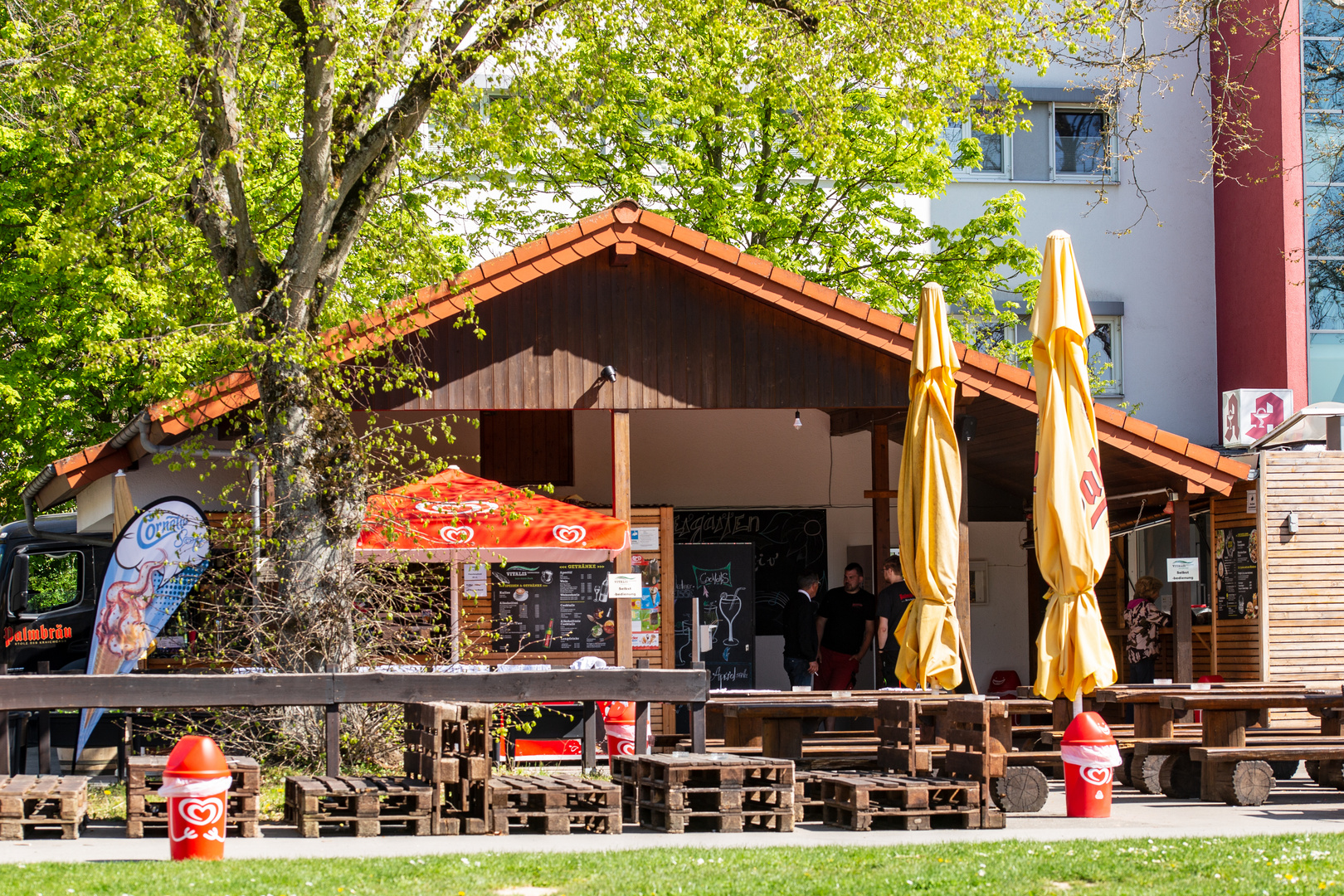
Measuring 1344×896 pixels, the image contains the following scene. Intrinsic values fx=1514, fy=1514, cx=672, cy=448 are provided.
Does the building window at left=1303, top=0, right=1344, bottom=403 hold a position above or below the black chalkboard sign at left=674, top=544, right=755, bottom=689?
above

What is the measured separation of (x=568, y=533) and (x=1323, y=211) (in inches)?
584

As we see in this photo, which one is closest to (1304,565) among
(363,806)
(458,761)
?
(458,761)

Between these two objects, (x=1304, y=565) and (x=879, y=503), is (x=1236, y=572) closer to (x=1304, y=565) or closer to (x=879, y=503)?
(x=1304, y=565)

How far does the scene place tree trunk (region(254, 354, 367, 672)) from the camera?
11.3 meters

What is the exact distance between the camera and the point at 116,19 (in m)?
11.4

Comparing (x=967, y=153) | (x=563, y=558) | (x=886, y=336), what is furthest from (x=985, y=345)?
(x=563, y=558)

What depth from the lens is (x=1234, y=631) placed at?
637 inches

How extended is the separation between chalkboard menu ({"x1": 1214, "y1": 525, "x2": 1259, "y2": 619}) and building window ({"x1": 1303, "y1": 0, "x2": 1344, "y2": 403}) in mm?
7286

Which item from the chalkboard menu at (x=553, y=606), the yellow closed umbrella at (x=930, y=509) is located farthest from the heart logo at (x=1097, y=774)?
the chalkboard menu at (x=553, y=606)

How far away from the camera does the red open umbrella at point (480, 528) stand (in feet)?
39.5

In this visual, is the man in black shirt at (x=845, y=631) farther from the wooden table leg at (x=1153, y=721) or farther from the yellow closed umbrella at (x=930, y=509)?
the wooden table leg at (x=1153, y=721)

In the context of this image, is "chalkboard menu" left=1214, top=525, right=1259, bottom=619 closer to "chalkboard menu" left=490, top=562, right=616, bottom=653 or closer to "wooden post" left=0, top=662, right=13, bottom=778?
"chalkboard menu" left=490, top=562, right=616, bottom=653

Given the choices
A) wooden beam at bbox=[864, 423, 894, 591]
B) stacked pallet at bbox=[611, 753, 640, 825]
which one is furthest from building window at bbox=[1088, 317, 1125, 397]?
stacked pallet at bbox=[611, 753, 640, 825]

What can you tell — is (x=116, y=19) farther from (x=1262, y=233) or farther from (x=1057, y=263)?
(x=1262, y=233)
